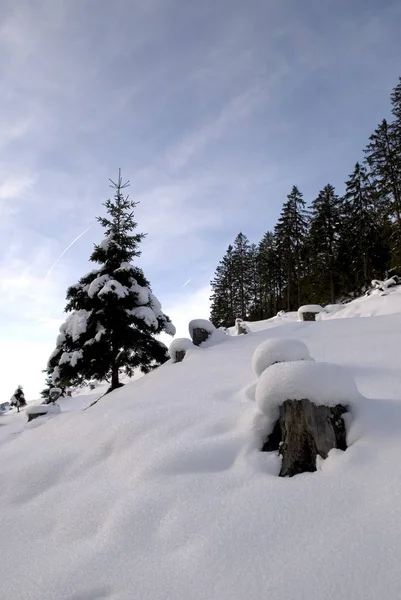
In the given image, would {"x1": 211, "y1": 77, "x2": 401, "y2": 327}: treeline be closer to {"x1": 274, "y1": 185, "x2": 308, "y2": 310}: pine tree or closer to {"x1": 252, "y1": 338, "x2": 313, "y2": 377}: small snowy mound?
{"x1": 274, "y1": 185, "x2": 308, "y2": 310}: pine tree

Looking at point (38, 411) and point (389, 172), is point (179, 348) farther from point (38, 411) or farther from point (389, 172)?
point (389, 172)

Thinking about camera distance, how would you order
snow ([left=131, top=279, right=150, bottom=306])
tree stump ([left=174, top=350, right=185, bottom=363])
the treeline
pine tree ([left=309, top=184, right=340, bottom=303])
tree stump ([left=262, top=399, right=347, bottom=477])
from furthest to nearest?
pine tree ([left=309, top=184, right=340, bottom=303]) → the treeline → snow ([left=131, top=279, right=150, bottom=306]) → tree stump ([left=174, top=350, right=185, bottom=363]) → tree stump ([left=262, top=399, right=347, bottom=477])

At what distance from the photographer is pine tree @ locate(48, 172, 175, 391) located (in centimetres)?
1308

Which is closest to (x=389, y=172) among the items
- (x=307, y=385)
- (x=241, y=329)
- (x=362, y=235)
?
(x=362, y=235)

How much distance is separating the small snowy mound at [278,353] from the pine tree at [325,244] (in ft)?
107

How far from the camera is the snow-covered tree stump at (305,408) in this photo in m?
3.47

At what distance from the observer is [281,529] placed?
8.54 feet

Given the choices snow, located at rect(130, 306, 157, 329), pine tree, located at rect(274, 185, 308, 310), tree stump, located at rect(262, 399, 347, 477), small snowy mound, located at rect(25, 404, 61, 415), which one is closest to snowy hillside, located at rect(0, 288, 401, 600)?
tree stump, located at rect(262, 399, 347, 477)

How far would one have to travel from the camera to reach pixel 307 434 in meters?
3.51

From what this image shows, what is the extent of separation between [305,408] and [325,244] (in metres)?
35.6

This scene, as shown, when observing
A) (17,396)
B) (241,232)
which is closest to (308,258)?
(241,232)

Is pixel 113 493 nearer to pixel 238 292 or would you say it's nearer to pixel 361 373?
pixel 361 373

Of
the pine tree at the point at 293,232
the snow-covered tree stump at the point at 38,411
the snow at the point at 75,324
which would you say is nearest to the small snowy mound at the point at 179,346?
the snow at the point at 75,324

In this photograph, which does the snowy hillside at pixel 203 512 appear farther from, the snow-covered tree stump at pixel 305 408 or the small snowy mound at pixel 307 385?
the small snowy mound at pixel 307 385
